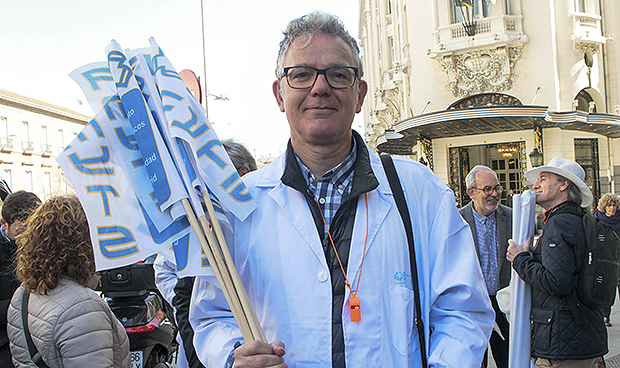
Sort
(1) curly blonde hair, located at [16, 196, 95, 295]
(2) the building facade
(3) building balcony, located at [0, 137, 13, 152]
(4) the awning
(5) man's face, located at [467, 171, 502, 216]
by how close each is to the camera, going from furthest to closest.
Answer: (2) the building facade → (3) building balcony, located at [0, 137, 13, 152] → (4) the awning → (5) man's face, located at [467, 171, 502, 216] → (1) curly blonde hair, located at [16, 196, 95, 295]

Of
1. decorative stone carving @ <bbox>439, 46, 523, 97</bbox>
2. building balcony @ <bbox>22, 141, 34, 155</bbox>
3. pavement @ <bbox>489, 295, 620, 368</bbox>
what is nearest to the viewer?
pavement @ <bbox>489, 295, 620, 368</bbox>

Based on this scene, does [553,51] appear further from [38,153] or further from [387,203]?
[38,153]

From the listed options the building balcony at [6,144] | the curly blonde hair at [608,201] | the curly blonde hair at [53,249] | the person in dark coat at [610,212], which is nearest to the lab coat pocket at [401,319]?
the curly blonde hair at [53,249]

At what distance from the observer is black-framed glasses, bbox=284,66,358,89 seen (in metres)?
1.92

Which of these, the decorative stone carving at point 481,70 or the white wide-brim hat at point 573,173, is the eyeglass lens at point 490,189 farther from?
the decorative stone carving at point 481,70

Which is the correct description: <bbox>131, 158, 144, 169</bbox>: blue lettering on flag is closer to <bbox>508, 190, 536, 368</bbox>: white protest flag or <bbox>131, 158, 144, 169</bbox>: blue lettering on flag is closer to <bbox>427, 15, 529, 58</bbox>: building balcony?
<bbox>508, 190, 536, 368</bbox>: white protest flag

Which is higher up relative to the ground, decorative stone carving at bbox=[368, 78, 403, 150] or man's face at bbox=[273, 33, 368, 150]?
decorative stone carving at bbox=[368, 78, 403, 150]

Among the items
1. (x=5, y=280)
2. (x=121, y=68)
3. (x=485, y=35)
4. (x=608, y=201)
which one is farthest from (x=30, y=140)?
(x=121, y=68)

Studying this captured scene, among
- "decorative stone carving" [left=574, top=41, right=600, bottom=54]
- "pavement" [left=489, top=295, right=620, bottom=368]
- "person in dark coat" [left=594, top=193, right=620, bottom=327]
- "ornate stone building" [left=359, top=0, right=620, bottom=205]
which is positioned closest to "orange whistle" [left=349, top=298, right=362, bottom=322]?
"pavement" [left=489, top=295, right=620, bottom=368]

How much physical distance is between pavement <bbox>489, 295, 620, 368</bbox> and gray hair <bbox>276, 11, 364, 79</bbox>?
502cm

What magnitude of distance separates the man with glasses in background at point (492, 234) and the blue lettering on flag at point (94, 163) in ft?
12.8

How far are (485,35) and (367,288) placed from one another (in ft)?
64.3

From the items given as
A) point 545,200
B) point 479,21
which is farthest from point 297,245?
point 479,21

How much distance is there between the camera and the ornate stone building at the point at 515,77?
63.0ft
